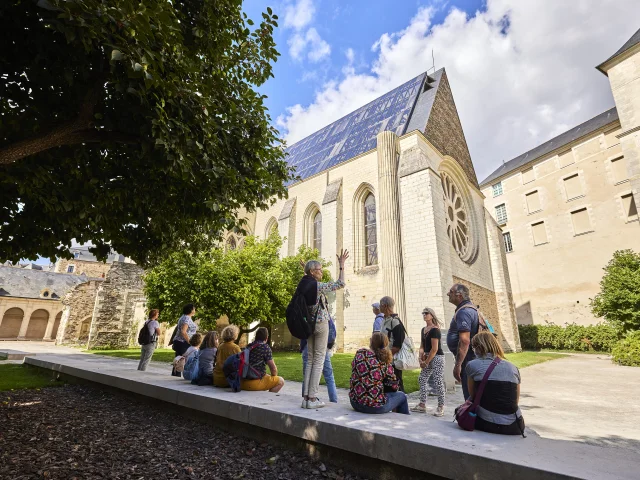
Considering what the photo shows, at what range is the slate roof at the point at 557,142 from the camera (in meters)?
25.5

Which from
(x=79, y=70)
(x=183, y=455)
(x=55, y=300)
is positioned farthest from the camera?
(x=55, y=300)

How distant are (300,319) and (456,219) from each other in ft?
55.4

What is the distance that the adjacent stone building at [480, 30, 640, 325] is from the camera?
2091 centimetres

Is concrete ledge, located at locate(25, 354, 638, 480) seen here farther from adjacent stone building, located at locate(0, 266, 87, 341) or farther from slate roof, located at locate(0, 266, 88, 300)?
slate roof, located at locate(0, 266, 88, 300)

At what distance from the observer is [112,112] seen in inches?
171

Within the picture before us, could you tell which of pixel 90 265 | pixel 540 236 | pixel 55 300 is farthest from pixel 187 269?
pixel 90 265

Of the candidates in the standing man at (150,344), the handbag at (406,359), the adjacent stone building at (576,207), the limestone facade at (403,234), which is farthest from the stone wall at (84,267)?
the handbag at (406,359)

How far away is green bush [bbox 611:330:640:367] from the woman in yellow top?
1357cm

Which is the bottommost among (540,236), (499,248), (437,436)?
(437,436)

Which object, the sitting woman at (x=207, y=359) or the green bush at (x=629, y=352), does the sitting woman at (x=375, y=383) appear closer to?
the sitting woman at (x=207, y=359)

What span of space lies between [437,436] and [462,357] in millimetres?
1556

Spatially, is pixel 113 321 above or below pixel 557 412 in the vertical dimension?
above

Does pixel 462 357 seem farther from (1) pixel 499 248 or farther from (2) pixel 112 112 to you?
(1) pixel 499 248

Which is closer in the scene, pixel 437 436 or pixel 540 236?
pixel 437 436
